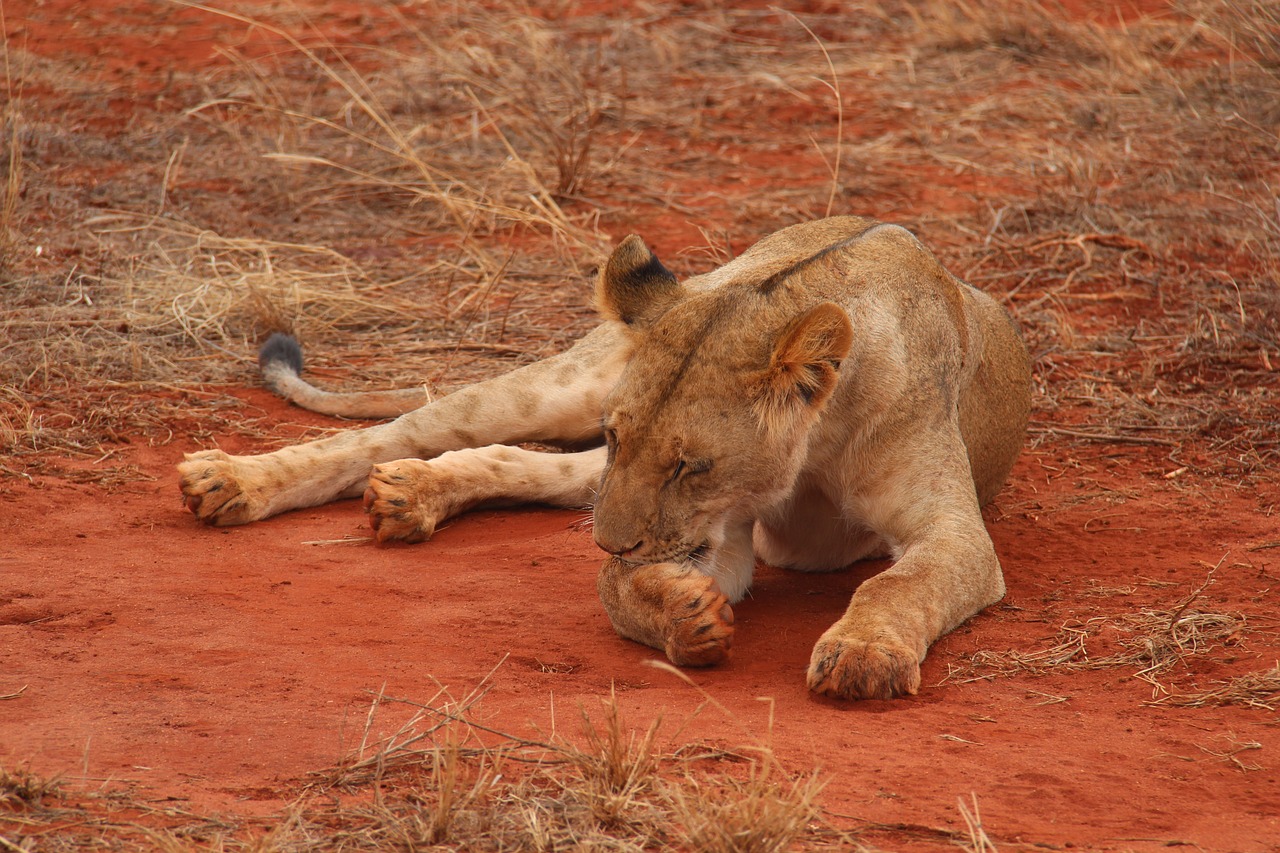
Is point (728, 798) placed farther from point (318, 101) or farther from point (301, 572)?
point (318, 101)

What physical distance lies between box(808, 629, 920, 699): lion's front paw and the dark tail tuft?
3193 millimetres

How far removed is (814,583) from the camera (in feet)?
13.7

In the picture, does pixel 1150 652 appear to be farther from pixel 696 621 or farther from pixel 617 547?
pixel 617 547

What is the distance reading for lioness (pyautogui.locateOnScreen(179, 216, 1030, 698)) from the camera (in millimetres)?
3295

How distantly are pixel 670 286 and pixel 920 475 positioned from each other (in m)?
0.83

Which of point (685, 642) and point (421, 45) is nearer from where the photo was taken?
point (685, 642)

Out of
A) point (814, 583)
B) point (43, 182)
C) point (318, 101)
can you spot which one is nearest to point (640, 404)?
point (814, 583)

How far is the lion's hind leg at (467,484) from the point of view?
4379 mm

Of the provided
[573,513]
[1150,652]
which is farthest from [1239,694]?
[573,513]

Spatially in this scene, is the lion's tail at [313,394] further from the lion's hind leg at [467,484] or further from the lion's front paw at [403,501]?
the lion's front paw at [403,501]

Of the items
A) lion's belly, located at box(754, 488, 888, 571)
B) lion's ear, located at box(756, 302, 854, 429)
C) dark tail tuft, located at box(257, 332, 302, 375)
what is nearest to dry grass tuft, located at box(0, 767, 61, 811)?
lion's ear, located at box(756, 302, 854, 429)

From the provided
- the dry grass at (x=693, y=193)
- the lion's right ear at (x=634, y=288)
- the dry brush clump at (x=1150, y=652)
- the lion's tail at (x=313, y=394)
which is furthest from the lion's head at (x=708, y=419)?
the dry grass at (x=693, y=193)

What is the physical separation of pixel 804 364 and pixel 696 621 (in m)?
0.65

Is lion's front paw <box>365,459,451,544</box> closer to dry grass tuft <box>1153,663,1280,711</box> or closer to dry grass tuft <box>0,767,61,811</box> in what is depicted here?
dry grass tuft <box>0,767,61,811</box>
